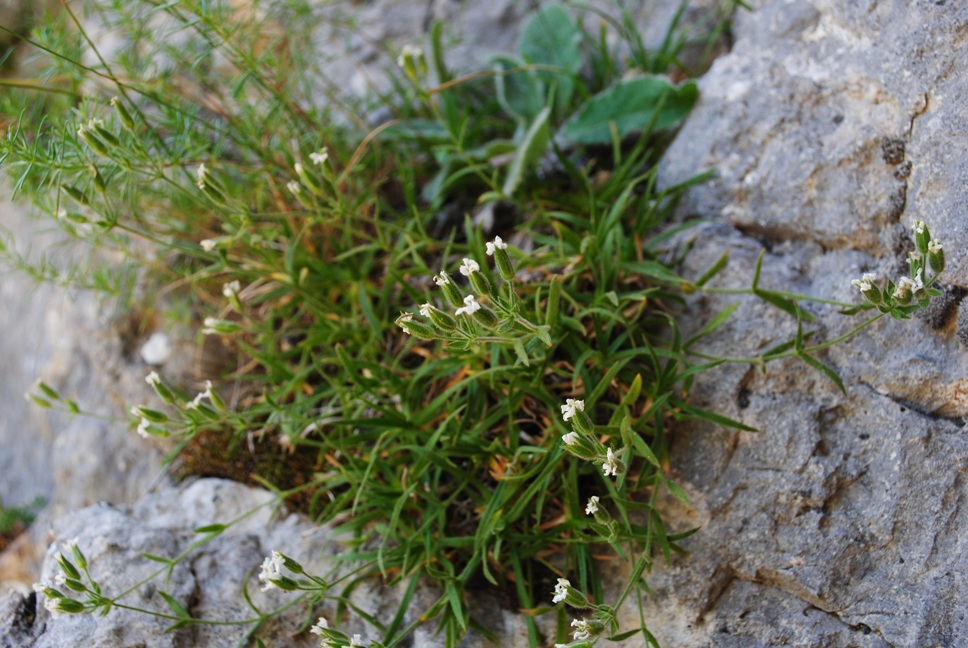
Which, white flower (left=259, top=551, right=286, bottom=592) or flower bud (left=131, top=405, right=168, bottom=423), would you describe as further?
flower bud (left=131, top=405, right=168, bottom=423)

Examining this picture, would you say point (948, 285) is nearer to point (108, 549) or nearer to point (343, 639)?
point (343, 639)

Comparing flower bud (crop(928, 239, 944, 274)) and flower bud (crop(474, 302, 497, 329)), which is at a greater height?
flower bud (crop(474, 302, 497, 329))

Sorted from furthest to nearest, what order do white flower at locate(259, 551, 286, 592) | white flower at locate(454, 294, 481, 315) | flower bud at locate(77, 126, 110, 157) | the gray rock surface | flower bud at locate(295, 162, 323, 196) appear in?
the gray rock surface
flower bud at locate(295, 162, 323, 196)
flower bud at locate(77, 126, 110, 157)
white flower at locate(259, 551, 286, 592)
white flower at locate(454, 294, 481, 315)

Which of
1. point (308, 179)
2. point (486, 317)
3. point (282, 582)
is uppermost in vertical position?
point (308, 179)

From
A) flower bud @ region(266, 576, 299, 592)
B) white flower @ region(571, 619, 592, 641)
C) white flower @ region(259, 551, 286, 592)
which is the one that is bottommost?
white flower @ region(571, 619, 592, 641)

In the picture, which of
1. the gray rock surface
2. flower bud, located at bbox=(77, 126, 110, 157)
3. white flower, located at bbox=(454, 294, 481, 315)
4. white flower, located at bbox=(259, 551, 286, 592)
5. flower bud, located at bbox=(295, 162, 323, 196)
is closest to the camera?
white flower, located at bbox=(454, 294, 481, 315)

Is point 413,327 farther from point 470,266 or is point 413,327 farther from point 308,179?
point 308,179

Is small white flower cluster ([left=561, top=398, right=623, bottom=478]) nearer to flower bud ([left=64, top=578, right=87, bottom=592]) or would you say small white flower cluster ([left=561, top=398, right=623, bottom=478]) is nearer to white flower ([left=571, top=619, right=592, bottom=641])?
white flower ([left=571, top=619, right=592, bottom=641])

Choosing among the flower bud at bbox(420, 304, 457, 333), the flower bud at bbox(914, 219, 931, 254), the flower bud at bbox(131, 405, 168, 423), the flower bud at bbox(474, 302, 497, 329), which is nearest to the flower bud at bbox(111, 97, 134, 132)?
the flower bud at bbox(131, 405, 168, 423)

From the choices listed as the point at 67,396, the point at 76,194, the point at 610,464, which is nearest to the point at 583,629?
the point at 610,464
